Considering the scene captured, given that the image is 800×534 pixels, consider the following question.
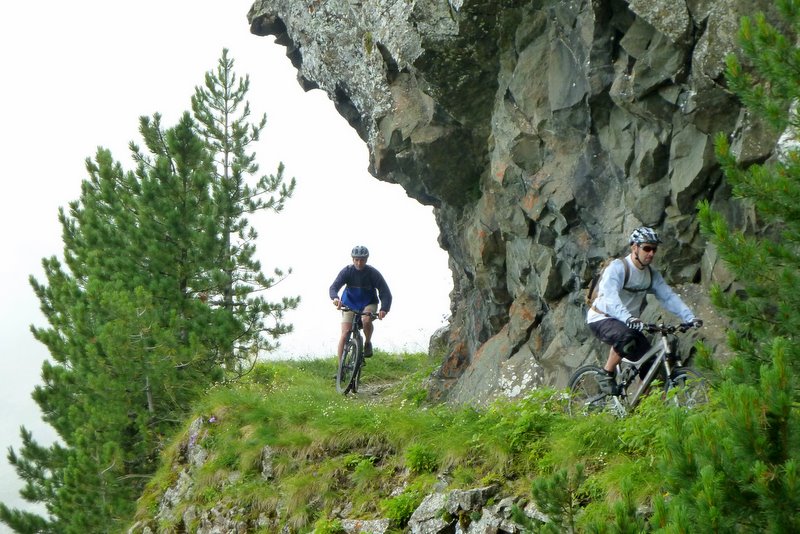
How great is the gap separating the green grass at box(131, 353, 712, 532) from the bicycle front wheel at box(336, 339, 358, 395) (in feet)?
1.12

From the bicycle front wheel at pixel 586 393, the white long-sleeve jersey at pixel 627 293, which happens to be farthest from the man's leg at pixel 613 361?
the white long-sleeve jersey at pixel 627 293

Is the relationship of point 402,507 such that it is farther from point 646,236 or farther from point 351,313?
point 351,313

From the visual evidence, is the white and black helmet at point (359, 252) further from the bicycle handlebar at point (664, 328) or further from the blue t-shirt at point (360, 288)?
the bicycle handlebar at point (664, 328)

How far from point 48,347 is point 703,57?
Result: 12891 millimetres

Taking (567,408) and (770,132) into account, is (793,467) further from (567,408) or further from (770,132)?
(770,132)

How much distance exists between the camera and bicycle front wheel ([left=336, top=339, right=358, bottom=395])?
49.5 ft

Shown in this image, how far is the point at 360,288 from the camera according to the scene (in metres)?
14.9

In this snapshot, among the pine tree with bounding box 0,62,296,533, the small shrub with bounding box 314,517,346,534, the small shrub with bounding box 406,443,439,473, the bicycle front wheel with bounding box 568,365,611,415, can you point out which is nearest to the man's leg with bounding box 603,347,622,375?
the bicycle front wheel with bounding box 568,365,611,415

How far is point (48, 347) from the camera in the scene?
55.3 ft

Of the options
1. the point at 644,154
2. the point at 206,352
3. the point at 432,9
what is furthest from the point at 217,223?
the point at 644,154

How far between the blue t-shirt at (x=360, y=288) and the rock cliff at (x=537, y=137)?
6.15 ft

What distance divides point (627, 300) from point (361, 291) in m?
5.92

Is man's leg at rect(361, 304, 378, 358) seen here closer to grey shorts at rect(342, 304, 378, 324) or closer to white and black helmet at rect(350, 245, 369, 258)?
grey shorts at rect(342, 304, 378, 324)

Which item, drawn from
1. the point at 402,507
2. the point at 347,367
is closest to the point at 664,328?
the point at 402,507
